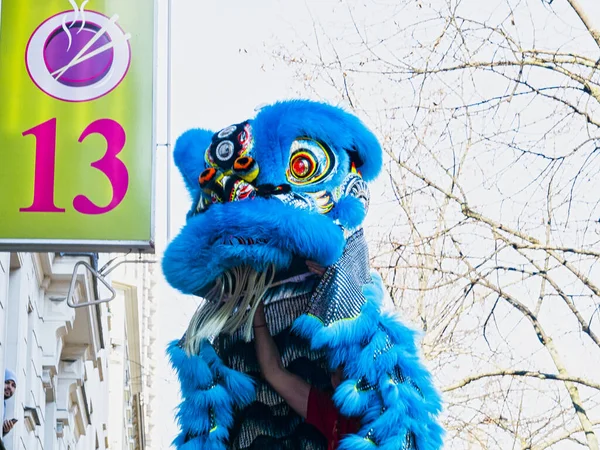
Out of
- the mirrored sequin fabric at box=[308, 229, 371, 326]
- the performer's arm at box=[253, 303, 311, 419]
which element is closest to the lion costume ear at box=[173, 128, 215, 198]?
the performer's arm at box=[253, 303, 311, 419]

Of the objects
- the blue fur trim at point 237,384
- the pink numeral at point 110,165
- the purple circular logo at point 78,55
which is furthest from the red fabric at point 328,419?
the purple circular logo at point 78,55

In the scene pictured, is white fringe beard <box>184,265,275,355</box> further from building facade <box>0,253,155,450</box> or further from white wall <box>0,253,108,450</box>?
white wall <box>0,253,108,450</box>

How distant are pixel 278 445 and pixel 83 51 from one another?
3.22m

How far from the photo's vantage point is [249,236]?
505cm

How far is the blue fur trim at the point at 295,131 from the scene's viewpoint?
17.0 feet

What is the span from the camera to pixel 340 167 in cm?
529

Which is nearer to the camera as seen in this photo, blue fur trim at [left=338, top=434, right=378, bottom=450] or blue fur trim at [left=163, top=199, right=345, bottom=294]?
blue fur trim at [left=338, top=434, right=378, bottom=450]

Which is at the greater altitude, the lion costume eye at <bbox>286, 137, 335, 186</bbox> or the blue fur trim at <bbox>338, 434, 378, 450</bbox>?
the lion costume eye at <bbox>286, 137, 335, 186</bbox>

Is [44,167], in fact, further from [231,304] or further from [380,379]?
[380,379]

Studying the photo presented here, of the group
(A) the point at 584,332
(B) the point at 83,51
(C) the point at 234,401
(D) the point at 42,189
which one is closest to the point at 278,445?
(C) the point at 234,401

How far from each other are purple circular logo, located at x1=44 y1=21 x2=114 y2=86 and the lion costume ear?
217cm

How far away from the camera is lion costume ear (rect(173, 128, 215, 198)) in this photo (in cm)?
550

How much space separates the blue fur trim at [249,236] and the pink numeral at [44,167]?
2276 mm

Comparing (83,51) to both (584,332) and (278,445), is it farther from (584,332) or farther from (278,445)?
(584,332)
